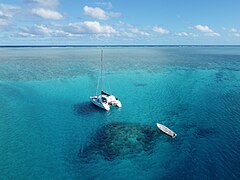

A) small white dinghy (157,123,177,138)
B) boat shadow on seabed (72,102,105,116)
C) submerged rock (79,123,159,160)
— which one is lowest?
boat shadow on seabed (72,102,105,116)

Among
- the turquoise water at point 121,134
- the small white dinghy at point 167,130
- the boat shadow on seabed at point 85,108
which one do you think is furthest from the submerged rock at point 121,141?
the boat shadow on seabed at point 85,108

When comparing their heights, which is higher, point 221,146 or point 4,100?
point 221,146

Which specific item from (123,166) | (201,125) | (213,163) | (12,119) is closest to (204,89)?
(201,125)

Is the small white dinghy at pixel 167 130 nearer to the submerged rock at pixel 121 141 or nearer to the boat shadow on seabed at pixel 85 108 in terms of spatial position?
the submerged rock at pixel 121 141

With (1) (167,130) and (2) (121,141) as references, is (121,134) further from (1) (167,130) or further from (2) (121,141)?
(1) (167,130)

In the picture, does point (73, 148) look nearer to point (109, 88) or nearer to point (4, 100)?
point (4, 100)

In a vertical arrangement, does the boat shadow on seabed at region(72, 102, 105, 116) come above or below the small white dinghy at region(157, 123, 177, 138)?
below

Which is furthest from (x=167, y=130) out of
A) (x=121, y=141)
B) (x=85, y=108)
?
(x=85, y=108)

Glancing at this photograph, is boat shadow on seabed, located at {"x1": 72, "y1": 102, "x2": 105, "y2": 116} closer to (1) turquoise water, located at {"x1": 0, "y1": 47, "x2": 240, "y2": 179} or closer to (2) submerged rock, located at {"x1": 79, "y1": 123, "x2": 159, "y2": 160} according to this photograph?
(1) turquoise water, located at {"x1": 0, "y1": 47, "x2": 240, "y2": 179}

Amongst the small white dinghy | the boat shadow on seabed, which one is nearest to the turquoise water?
the boat shadow on seabed
